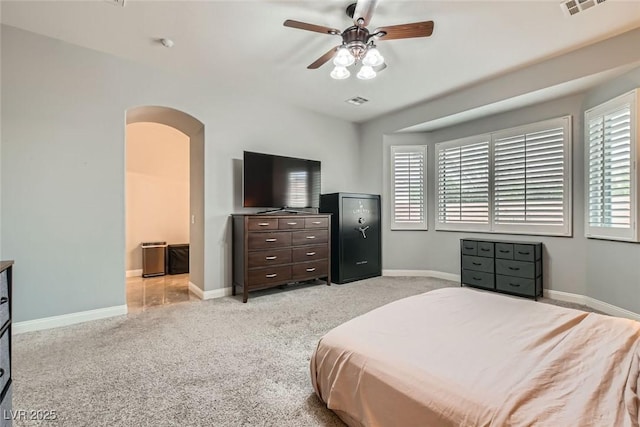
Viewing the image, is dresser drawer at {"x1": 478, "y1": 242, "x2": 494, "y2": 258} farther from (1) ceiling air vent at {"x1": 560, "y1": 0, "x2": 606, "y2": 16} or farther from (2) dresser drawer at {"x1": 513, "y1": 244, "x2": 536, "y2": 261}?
(1) ceiling air vent at {"x1": 560, "y1": 0, "x2": 606, "y2": 16}

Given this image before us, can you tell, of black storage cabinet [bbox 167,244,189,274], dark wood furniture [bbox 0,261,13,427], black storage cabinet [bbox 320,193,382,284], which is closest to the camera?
dark wood furniture [bbox 0,261,13,427]

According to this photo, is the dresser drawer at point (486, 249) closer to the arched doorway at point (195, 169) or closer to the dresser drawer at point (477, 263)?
the dresser drawer at point (477, 263)

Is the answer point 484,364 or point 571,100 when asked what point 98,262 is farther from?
point 571,100

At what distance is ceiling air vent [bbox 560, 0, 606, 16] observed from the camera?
8.00 feet

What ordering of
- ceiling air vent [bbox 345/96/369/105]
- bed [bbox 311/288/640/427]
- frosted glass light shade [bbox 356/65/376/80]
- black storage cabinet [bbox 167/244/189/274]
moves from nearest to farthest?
bed [bbox 311/288/640/427] → frosted glass light shade [bbox 356/65/376/80] → ceiling air vent [bbox 345/96/369/105] → black storage cabinet [bbox 167/244/189/274]

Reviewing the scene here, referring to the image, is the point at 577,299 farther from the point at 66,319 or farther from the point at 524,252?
the point at 66,319

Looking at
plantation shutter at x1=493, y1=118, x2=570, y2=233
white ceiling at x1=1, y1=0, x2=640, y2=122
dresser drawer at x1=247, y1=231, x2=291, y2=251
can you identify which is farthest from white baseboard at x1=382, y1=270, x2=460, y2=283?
white ceiling at x1=1, y1=0, x2=640, y2=122

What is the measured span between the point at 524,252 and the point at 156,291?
5165 millimetres

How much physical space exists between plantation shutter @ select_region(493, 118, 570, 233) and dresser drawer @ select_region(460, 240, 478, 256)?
0.47m

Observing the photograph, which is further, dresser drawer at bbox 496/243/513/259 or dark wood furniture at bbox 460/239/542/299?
dresser drawer at bbox 496/243/513/259

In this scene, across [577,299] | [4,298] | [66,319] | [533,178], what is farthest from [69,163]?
[577,299]

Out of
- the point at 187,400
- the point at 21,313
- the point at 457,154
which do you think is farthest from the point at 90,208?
the point at 457,154

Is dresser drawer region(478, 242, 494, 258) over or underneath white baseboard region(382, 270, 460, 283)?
over

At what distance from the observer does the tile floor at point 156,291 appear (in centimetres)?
376
